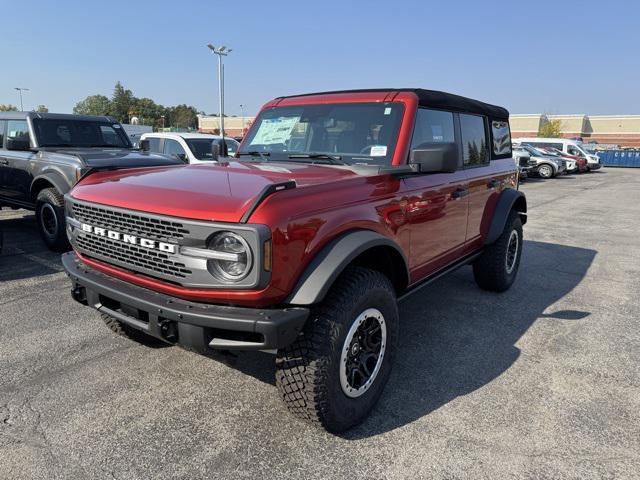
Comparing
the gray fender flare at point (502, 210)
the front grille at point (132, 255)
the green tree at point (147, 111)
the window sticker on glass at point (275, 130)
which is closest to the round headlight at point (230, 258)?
the front grille at point (132, 255)

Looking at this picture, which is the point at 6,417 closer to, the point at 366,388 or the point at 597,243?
the point at 366,388

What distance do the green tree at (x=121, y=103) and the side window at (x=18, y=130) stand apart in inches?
3265

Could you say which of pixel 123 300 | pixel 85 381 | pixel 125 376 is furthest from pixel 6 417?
pixel 123 300

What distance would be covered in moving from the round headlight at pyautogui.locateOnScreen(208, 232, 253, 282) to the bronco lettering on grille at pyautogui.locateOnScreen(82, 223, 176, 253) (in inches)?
9.7

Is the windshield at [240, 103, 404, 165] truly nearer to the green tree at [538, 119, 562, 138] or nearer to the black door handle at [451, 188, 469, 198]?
the black door handle at [451, 188, 469, 198]

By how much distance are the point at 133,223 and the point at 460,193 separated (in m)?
2.64

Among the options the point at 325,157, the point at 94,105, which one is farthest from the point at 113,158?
the point at 94,105

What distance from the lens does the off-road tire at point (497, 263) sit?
4.95m

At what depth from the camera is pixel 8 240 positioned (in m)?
7.28

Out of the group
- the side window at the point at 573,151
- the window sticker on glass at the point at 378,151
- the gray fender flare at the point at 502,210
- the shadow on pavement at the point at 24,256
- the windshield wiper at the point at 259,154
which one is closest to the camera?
the window sticker on glass at the point at 378,151

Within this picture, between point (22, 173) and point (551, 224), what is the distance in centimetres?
1003

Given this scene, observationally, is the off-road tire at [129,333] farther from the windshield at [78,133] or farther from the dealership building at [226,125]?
the dealership building at [226,125]

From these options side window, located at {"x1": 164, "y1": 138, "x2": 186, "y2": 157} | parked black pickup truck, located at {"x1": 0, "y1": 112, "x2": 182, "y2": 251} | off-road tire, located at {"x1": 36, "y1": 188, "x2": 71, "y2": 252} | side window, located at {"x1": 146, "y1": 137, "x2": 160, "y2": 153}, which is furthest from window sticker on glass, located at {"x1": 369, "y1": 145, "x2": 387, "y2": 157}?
side window, located at {"x1": 146, "y1": 137, "x2": 160, "y2": 153}

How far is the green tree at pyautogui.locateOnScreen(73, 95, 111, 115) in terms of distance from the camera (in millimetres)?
79750
